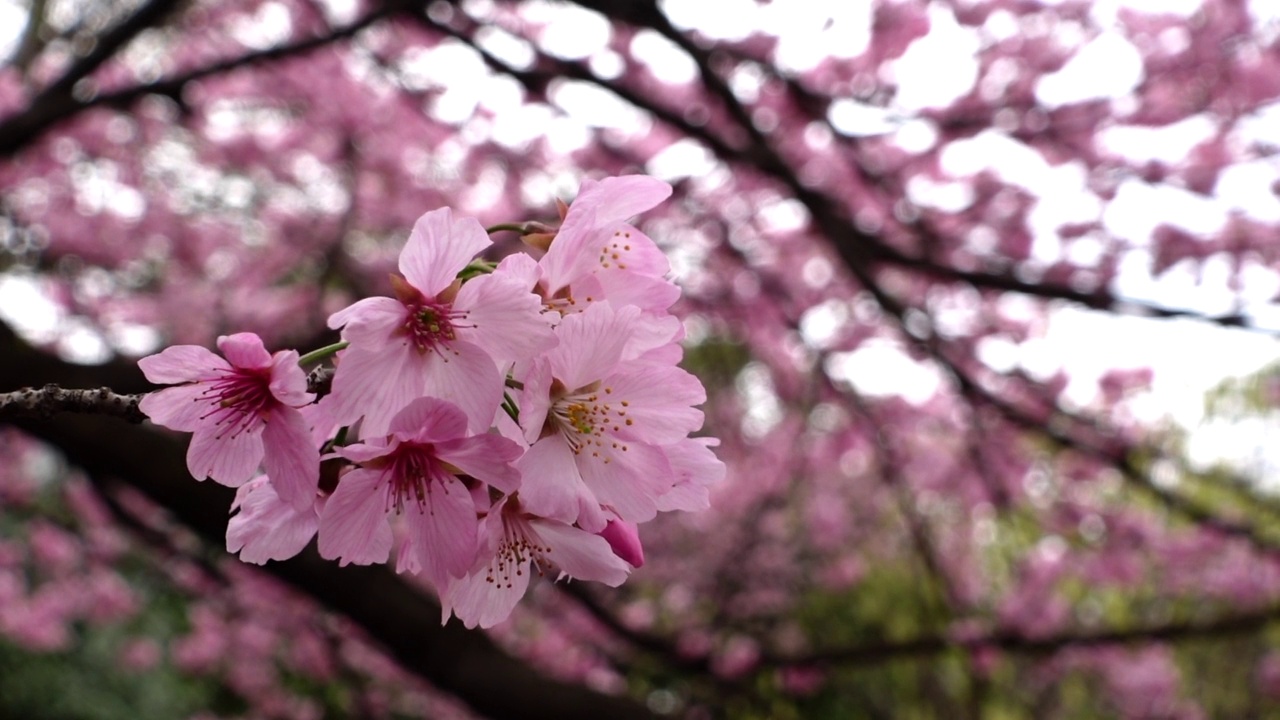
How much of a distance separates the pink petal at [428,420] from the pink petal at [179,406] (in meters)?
0.17

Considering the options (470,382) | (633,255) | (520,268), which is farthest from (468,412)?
(633,255)

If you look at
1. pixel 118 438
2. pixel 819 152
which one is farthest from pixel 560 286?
pixel 819 152

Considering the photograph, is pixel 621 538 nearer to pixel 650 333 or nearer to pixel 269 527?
pixel 650 333

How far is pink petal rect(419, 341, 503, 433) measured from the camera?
2.36 feet

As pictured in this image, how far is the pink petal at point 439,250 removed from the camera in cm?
75

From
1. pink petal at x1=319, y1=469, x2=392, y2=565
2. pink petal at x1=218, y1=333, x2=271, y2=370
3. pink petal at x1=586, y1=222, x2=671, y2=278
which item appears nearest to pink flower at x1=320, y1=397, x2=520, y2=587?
pink petal at x1=319, y1=469, x2=392, y2=565

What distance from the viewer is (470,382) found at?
0.73 metres

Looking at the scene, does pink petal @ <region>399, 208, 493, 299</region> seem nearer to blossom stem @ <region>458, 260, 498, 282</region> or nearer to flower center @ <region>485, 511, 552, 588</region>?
blossom stem @ <region>458, 260, 498, 282</region>

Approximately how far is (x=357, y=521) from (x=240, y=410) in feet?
0.42

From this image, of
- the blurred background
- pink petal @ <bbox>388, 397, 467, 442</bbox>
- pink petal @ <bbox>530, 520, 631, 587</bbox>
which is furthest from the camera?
the blurred background

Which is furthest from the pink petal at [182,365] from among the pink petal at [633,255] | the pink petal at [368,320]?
the pink petal at [633,255]

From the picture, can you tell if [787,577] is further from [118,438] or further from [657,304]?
[657,304]

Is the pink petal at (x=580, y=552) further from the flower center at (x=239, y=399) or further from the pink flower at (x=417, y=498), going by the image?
the flower center at (x=239, y=399)

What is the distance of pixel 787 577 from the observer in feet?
19.2
